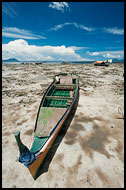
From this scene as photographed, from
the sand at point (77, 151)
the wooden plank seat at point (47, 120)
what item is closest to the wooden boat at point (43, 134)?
the wooden plank seat at point (47, 120)

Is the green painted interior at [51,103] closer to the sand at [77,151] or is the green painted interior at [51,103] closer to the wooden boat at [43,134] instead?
the wooden boat at [43,134]

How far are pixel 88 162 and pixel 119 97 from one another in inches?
536

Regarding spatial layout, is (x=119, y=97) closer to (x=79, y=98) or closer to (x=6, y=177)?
(x=79, y=98)

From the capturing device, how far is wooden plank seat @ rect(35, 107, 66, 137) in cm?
767

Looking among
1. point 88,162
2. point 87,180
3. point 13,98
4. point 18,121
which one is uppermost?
point 13,98

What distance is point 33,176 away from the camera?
19.0 ft

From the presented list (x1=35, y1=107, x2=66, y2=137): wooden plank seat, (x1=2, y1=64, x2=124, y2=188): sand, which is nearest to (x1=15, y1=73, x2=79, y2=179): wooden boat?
(x1=35, y1=107, x2=66, y2=137): wooden plank seat

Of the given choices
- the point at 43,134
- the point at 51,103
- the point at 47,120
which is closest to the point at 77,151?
the point at 43,134

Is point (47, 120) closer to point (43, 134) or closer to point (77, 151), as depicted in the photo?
point (43, 134)

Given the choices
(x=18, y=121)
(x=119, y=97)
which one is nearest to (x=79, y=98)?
(x=119, y=97)

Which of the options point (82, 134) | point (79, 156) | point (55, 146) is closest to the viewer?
point (79, 156)

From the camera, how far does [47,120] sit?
8.91 m

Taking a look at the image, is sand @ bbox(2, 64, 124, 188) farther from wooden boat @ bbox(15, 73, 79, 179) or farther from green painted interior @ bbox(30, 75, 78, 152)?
green painted interior @ bbox(30, 75, 78, 152)

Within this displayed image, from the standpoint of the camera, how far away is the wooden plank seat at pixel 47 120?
7.67 meters
